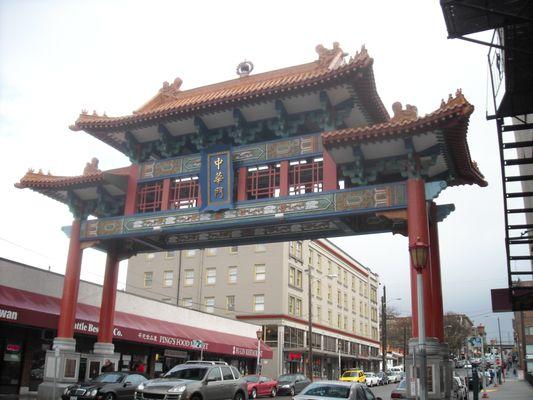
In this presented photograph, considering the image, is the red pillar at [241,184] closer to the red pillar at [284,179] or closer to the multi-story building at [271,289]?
the red pillar at [284,179]

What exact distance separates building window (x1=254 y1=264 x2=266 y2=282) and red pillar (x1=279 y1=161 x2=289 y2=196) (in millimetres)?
35509

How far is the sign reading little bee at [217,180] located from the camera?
72.0 feet

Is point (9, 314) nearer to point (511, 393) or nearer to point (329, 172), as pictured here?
point (329, 172)

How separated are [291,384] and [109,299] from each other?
1583cm

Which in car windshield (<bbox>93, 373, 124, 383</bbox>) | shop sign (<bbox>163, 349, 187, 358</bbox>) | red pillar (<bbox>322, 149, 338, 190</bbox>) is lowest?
car windshield (<bbox>93, 373, 124, 383</bbox>)

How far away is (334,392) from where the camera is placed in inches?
536

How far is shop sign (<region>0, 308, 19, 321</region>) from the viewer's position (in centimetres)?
2211

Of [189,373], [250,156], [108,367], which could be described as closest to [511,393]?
Answer: [250,156]

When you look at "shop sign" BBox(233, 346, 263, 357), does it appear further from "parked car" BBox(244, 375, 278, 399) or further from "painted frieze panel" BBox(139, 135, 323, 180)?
"painted frieze panel" BBox(139, 135, 323, 180)

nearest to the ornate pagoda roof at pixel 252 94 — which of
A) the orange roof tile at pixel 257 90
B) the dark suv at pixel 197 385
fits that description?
the orange roof tile at pixel 257 90

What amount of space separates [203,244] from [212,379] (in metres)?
9.00

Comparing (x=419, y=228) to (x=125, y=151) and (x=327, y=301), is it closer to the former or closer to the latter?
(x=125, y=151)

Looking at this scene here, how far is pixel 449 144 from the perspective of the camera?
1853cm

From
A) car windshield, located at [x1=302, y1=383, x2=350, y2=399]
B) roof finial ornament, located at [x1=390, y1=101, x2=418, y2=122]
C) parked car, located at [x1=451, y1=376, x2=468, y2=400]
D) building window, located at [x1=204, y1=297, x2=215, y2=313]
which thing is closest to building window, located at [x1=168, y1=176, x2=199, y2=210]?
roof finial ornament, located at [x1=390, y1=101, x2=418, y2=122]
